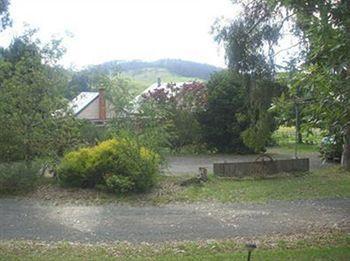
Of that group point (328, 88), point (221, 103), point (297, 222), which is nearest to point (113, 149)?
point (297, 222)

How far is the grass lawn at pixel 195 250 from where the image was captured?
→ 24.5ft

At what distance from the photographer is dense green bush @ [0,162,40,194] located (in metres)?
14.1

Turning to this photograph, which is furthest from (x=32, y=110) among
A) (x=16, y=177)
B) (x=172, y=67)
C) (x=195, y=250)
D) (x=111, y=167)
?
(x=172, y=67)

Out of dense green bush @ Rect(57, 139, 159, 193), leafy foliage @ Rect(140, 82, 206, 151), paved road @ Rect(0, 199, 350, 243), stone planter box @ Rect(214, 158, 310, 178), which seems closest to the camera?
paved road @ Rect(0, 199, 350, 243)

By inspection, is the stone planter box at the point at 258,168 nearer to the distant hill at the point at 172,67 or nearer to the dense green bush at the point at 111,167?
the dense green bush at the point at 111,167

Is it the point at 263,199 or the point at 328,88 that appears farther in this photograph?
the point at 263,199

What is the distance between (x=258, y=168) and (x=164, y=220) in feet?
24.7

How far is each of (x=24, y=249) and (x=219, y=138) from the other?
72.2 ft

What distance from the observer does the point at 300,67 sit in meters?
7.59

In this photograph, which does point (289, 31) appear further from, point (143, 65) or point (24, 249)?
point (143, 65)

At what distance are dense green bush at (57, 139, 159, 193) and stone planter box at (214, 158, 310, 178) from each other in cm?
325

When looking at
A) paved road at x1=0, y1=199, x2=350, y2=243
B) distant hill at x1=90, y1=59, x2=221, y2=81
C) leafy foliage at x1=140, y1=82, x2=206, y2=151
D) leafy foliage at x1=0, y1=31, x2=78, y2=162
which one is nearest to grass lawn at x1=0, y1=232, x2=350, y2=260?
paved road at x1=0, y1=199, x2=350, y2=243

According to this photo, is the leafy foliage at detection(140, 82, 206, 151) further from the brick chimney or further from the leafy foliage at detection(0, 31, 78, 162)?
the leafy foliage at detection(0, 31, 78, 162)

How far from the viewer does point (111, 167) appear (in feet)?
46.3
